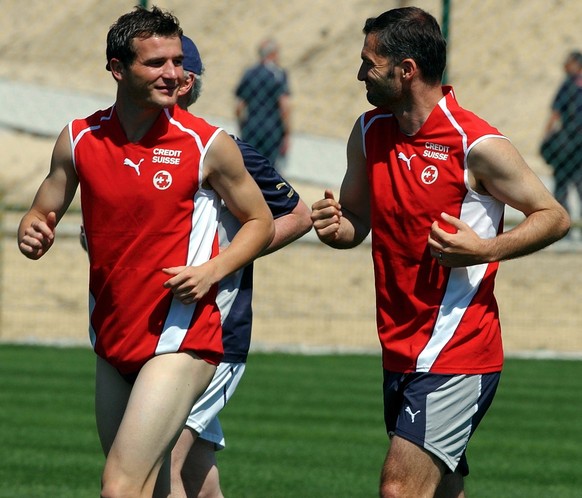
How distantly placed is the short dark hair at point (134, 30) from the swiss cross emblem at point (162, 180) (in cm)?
43

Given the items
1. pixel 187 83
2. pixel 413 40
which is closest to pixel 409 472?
pixel 413 40

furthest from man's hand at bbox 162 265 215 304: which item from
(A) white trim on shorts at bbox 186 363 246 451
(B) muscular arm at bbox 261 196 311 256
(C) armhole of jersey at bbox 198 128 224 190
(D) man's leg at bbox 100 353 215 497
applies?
(B) muscular arm at bbox 261 196 311 256

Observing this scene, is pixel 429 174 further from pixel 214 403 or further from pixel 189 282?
pixel 214 403

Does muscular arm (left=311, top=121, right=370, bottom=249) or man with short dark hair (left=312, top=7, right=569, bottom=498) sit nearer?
man with short dark hair (left=312, top=7, right=569, bottom=498)

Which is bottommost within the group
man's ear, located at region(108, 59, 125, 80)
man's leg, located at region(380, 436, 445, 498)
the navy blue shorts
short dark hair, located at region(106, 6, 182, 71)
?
man's leg, located at region(380, 436, 445, 498)

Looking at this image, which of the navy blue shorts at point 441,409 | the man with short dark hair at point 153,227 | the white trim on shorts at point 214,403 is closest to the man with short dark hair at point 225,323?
the white trim on shorts at point 214,403

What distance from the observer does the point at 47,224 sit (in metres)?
5.68

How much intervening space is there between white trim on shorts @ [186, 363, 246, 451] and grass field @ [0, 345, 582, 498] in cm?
163

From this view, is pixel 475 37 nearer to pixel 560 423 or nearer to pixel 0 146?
pixel 0 146

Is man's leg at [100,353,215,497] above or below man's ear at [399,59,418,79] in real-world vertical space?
below

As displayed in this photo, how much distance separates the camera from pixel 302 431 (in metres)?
9.84

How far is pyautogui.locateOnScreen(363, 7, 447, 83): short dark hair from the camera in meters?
5.70

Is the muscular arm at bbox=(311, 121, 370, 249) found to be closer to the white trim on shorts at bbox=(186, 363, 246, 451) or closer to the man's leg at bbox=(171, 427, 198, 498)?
the white trim on shorts at bbox=(186, 363, 246, 451)

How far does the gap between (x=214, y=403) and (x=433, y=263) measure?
1.15 meters
